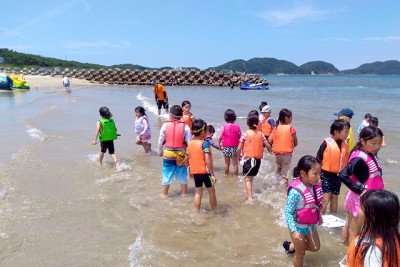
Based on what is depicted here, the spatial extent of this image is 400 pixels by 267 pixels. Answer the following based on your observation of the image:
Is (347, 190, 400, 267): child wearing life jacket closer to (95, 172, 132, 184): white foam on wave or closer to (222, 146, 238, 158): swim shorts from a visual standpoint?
(222, 146, 238, 158): swim shorts

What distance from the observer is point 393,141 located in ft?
38.7

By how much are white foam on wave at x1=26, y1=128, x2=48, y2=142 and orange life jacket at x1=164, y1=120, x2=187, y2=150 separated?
675cm

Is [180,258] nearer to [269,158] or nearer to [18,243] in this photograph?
[18,243]

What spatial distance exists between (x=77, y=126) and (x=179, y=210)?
9.53m

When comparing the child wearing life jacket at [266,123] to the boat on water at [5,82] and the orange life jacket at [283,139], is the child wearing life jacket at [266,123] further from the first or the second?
the boat on water at [5,82]

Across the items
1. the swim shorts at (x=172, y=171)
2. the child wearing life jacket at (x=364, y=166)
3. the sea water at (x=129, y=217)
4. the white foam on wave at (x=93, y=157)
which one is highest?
the child wearing life jacket at (x=364, y=166)

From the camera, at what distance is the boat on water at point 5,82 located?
33053 mm

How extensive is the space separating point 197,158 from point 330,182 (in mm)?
1946

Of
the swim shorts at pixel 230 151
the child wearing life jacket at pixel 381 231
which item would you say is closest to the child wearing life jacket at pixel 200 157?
the swim shorts at pixel 230 151

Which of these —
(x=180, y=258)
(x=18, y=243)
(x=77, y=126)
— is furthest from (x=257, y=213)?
(x=77, y=126)

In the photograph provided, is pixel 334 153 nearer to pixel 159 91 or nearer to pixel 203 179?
pixel 203 179

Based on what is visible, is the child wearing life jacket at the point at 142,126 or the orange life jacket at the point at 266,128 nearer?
the orange life jacket at the point at 266,128

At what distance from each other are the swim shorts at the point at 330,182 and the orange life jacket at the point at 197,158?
1707 mm

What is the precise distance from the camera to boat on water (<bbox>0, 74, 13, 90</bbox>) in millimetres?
33053
